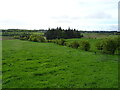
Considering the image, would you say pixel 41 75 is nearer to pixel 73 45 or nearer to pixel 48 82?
pixel 48 82

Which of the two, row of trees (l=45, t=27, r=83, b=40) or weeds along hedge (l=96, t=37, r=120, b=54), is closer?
weeds along hedge (l=96, t=37, r=120, b=54)

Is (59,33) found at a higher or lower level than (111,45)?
higher

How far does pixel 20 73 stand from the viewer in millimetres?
12766

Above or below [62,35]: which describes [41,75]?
below

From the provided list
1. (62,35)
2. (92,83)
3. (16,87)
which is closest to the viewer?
(16,87)

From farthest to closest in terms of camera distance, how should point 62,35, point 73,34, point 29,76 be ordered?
point 73,34
point 62,35
point 29,76

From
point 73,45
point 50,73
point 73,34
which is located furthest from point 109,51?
point 73,34

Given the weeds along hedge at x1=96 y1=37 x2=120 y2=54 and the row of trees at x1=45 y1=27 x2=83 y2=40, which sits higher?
the row of trees at x1=45 y1=27 x2=83 y2=40

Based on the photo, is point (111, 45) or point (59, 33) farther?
point (59, 33)

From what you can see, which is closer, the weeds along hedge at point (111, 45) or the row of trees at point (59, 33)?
the weeds along hedge at point (111, 45)

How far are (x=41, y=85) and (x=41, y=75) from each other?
2476 mm

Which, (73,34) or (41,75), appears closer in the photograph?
(41,75)

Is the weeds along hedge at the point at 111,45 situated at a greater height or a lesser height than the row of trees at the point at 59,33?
lesser

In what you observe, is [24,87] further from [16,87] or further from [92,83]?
[92,83]
